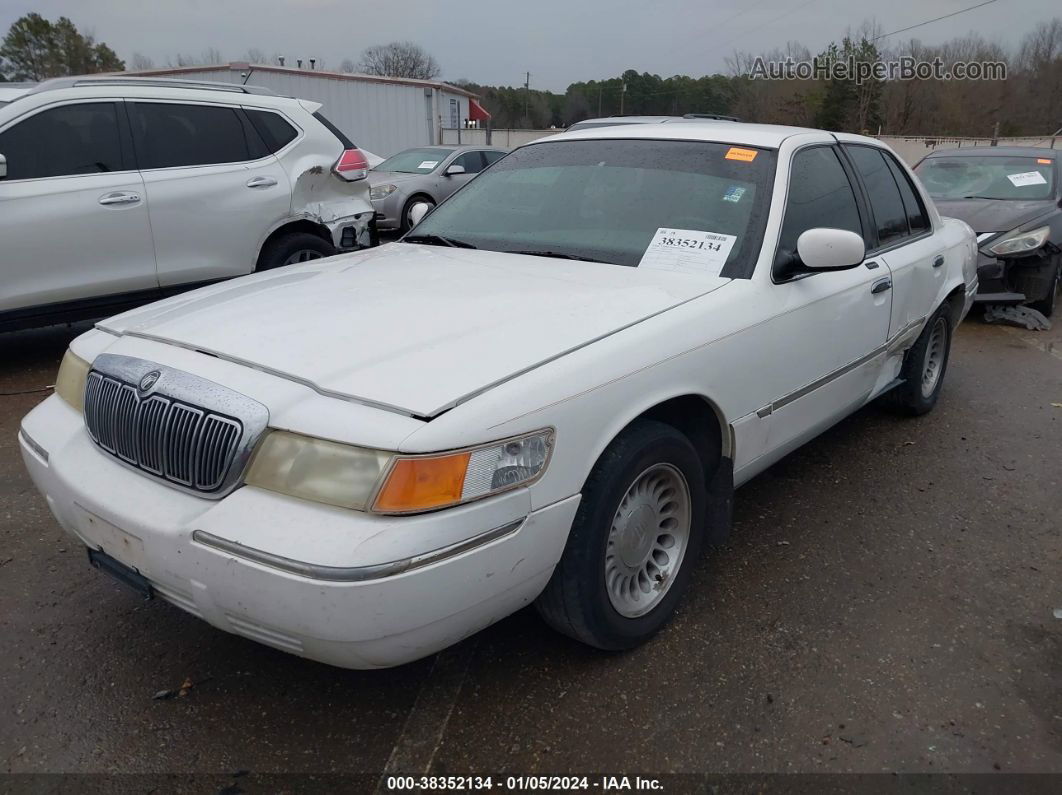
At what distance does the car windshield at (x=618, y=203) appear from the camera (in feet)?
10.3

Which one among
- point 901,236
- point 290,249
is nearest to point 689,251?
point 901,236

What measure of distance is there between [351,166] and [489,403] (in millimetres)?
5272

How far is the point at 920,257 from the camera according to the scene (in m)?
4.21

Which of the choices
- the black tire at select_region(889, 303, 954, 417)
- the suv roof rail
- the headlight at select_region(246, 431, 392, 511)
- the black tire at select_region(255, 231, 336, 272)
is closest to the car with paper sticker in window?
the black tire at select_region(889, 303, 954, 417)

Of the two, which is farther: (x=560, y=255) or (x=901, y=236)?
(x=901, y=236)

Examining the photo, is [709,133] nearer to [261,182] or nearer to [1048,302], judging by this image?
[261,182]

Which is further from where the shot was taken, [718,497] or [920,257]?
[920,257]

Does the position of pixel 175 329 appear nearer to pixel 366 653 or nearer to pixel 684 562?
pixel 366 653

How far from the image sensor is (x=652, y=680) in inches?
101

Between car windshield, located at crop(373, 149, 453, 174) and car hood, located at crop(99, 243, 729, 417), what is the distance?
1090 cm

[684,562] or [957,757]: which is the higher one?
[684,562]

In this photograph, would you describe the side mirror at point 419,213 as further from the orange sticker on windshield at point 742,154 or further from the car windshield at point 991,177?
the car windshield at point 991,177

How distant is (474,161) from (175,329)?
12477mm

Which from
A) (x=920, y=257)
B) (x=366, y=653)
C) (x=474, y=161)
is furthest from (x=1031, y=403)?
(x=474, y=161)
